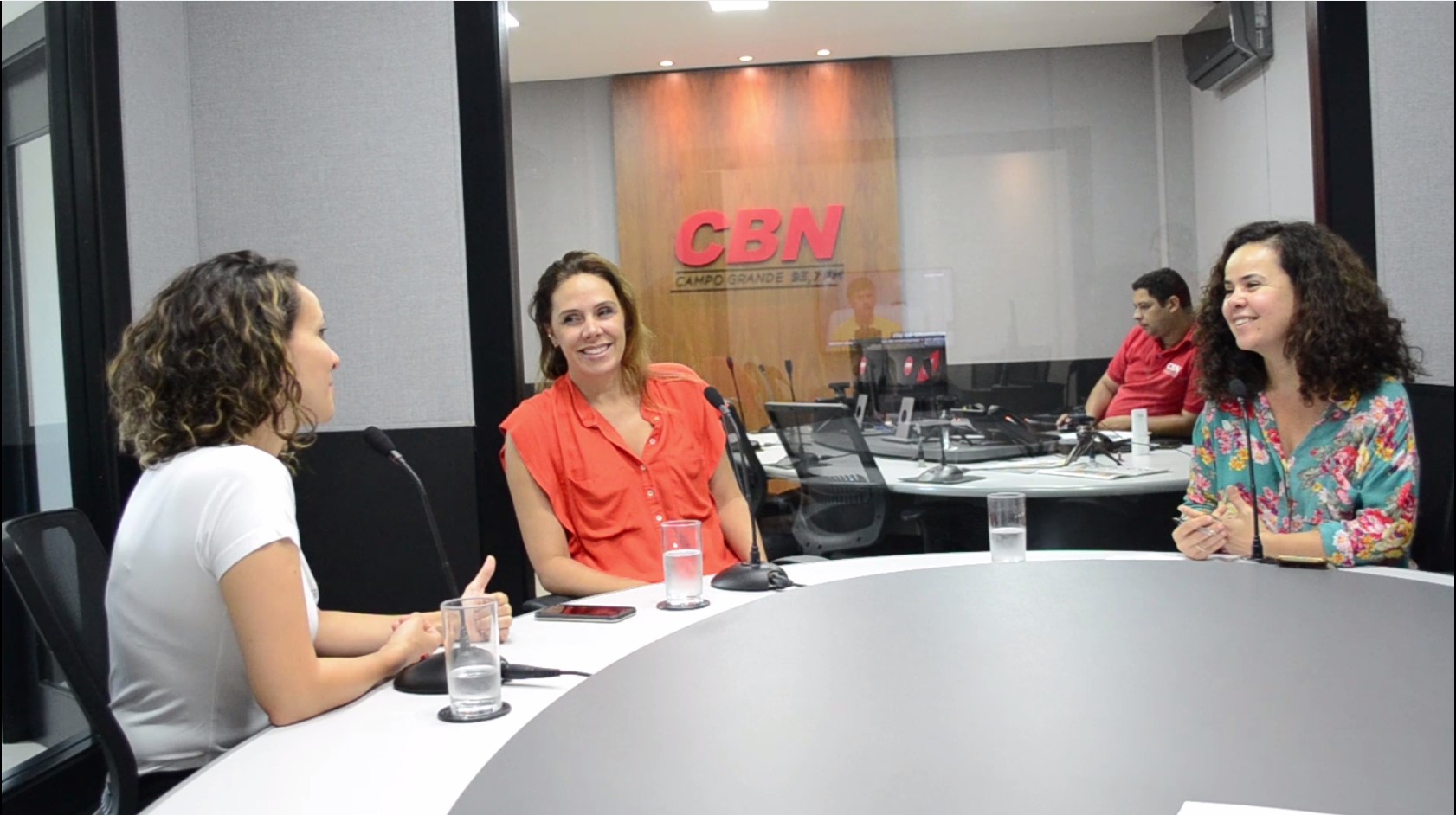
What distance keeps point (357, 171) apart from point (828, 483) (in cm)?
170

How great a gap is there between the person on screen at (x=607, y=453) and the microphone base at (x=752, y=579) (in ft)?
1.42

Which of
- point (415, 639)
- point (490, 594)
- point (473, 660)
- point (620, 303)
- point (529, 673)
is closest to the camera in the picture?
point (473, 660)

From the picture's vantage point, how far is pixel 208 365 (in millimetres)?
1606

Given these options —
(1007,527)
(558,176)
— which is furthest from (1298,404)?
(558,176)

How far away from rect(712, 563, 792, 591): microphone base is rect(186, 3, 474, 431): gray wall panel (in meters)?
1.45

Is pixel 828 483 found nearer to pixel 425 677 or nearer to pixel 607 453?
pixel 607 453

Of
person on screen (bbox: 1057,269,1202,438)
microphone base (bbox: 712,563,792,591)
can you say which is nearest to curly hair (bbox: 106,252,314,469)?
microphone base (bbox: 712,563,792,591)

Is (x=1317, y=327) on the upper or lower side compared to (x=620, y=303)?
lower

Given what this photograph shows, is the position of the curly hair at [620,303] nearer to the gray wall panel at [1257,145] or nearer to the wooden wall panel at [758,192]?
the wooden wall panel at [758,192]

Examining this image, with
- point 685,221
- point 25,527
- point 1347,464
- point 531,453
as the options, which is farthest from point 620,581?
point 685,221

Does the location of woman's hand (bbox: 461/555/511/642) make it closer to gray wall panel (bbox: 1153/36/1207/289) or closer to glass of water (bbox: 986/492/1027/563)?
glass of water (bbox: 986/492/1027/563)

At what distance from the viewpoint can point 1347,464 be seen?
1943mm

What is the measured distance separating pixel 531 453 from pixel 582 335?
1.00ft

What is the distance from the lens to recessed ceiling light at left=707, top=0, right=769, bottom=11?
11.2ft
